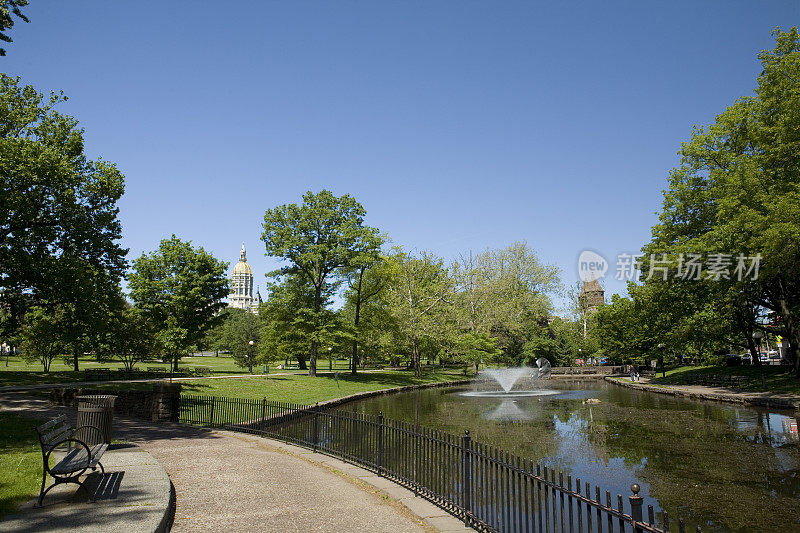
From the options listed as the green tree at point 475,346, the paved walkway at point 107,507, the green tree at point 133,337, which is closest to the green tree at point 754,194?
Answer: the green tree at point 475,346

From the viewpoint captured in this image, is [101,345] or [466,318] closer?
[101,345]

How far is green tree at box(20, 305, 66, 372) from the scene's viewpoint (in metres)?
28.7

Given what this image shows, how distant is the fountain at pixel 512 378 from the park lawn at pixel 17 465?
2846 centimetres

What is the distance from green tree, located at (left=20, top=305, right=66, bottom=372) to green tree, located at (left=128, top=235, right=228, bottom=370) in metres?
6.76

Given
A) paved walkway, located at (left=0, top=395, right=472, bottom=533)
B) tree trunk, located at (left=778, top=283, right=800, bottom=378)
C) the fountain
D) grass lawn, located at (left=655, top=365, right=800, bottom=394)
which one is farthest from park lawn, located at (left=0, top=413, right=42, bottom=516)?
tree trunk, located at (left=778, top=283, right=800, bottom=378)

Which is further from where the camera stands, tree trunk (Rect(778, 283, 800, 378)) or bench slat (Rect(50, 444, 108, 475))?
tree trunk (Rect(778, 283, 800, 378))

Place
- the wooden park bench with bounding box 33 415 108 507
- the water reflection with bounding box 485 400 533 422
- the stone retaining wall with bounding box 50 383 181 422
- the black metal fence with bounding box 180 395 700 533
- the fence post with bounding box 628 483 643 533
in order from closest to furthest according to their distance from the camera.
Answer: the fence post with bounding box 628 483 643 533
the black metal fence with bounding box 180 395 700 533
the wooden park bench with bounding box 33 415 108 507
the stone retaining wall with bounding box 50 383 181 422
the water reflection with bounding box 485 400 533 422

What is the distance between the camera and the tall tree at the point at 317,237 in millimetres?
41469

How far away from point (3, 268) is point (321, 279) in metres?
23.4

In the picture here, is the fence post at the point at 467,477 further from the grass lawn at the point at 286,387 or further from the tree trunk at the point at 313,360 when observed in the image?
the tree trunk at the point at 313,360

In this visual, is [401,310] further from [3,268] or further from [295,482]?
[295,482]

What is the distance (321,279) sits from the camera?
43.7m

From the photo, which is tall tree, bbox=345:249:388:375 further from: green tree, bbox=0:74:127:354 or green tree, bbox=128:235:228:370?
green tree, bbox=0:74:127:354

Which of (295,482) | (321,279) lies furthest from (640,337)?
(295,482)
